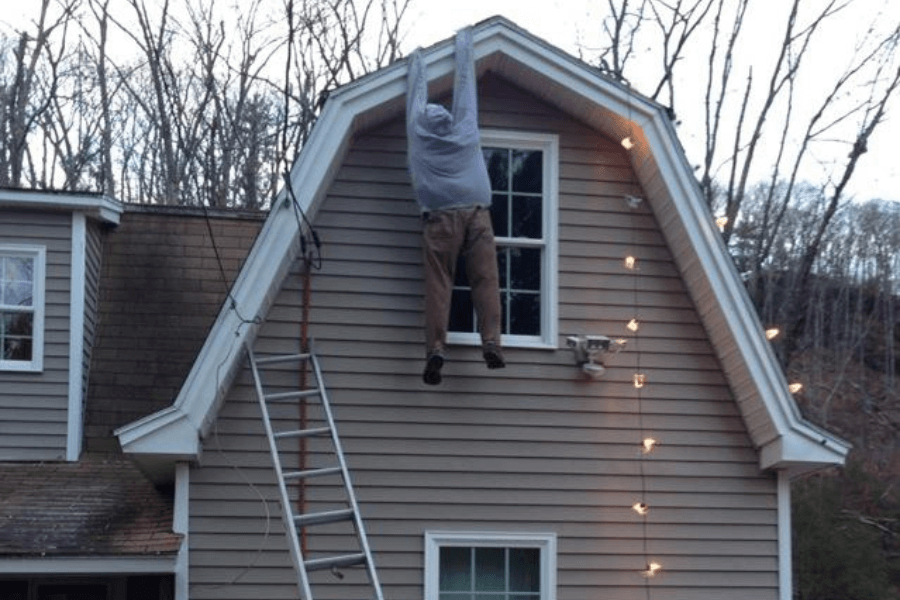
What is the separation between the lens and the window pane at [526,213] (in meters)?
11.0

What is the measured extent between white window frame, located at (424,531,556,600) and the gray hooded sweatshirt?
2262mm

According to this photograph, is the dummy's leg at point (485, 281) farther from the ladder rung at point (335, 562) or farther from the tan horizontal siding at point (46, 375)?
the tan horizontal siding at point (46, 375)

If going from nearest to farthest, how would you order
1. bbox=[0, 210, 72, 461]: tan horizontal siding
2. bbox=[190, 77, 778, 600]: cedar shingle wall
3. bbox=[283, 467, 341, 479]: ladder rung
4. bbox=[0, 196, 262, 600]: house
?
bbox=[283, 467, 341, 479]: ladder rung → bbox=[190, 77, 778, 600]: cedar shingle wall → bbox=[0, 196, 262, 600]: house → bbox=[0, 210, 72, 461]: tan horizontal siding

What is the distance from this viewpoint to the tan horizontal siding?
12.2 meters

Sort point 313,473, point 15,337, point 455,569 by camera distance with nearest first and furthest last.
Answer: point 313,473
point 455,569
point 15,337

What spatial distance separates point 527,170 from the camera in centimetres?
1107

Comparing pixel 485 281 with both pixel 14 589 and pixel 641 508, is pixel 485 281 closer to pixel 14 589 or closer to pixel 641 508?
pixel 641 508

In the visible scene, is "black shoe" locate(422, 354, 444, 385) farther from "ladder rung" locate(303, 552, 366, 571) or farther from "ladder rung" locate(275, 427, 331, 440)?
"ladder rung" locate(303, 552, 366, 571)

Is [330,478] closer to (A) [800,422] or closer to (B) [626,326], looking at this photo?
(B) [626,326]

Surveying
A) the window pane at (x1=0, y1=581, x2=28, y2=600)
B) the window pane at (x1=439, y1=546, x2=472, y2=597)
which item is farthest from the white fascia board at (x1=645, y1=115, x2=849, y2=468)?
the window pane at (x1=0, y1=581, x2=28, y2=600)

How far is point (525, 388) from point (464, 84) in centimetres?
218

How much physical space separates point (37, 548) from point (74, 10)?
Result: 18110mm

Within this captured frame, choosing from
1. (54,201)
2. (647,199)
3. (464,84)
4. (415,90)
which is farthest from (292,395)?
(54,201)

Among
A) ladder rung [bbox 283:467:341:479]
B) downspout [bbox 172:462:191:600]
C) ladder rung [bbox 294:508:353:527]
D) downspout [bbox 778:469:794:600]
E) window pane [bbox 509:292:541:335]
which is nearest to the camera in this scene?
ladder rung [bbox 294:508:353:527]
